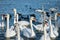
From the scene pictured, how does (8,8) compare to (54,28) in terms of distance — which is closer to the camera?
(54,28)

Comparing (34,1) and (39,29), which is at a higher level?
(34,1)

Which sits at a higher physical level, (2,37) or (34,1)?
(34,1)

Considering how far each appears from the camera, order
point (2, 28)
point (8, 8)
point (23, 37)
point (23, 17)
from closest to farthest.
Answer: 1. point (23, 37)
2. point (2, 28)
3. point (23, 17)
4. point (8, 8)

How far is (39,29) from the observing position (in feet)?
82.1

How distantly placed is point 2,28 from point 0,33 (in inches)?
75.8

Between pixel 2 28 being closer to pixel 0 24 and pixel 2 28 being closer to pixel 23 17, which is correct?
pixel 0 24

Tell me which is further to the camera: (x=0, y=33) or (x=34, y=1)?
(x=34, y=1)

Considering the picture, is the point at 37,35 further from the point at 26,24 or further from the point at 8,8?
the point at 8,8

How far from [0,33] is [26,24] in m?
2.14

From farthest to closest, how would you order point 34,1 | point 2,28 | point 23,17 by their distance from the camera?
point 34,1 → point 23,17 → point 2,28

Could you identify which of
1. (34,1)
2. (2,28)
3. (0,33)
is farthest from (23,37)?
(34,1)

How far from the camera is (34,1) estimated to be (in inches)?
1799

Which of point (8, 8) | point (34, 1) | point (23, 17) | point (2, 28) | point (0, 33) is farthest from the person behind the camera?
point (34, 1)

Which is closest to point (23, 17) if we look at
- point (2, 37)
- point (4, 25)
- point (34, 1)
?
point (4, 25)
